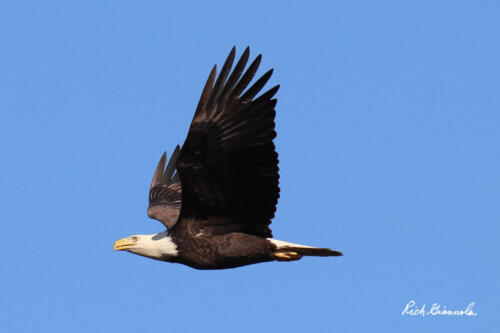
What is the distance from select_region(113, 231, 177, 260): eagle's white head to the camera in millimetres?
10914

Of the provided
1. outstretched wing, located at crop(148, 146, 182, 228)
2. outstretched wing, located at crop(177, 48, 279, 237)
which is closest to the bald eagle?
outstretched wing, located at crop(177, 48, 279, 237)

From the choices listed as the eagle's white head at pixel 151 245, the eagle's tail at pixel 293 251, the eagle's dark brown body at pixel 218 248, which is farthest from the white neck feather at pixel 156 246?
the eagle's tail at pixel 293 251

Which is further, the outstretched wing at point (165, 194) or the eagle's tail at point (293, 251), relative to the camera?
the outstretched wing at point (165, 194)

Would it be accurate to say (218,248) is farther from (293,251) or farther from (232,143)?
(232,143)

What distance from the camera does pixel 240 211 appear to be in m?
10.7

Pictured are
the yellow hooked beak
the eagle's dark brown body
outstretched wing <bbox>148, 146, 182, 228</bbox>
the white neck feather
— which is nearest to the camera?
the eagle's dark brown body

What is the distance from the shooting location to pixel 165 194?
43.6 feet

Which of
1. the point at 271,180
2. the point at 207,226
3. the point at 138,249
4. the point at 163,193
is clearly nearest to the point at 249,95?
the point at 271,180

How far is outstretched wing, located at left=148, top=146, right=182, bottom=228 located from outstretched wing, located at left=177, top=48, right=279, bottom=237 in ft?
7.26

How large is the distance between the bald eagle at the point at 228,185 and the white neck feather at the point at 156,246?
0.04ft

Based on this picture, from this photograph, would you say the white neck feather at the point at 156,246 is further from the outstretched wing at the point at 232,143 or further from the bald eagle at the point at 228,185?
the outstretched wing at the point at 232,143

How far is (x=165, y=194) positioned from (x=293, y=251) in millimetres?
3070

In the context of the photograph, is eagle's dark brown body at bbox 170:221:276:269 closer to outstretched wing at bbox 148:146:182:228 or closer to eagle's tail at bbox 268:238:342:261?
eagle's tail at bbox 268:238:342:261

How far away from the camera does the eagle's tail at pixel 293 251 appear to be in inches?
423
